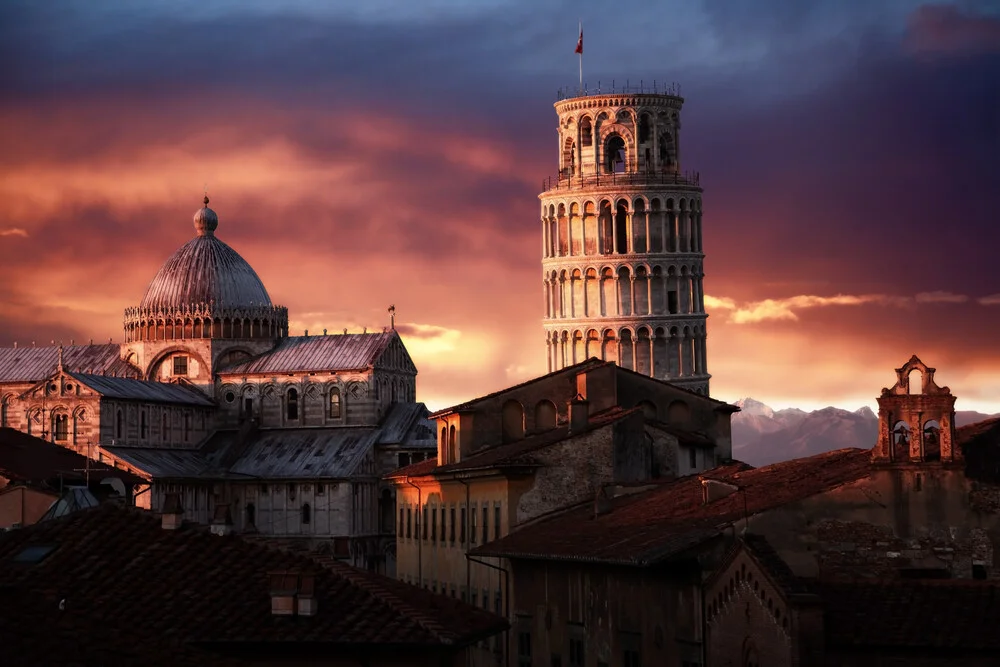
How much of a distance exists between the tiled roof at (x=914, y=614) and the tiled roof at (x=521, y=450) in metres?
20.3

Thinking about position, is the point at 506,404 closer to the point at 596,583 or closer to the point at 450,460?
the point at 450,460

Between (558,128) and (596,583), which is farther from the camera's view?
(558,128)

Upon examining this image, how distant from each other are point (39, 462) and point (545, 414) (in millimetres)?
24064

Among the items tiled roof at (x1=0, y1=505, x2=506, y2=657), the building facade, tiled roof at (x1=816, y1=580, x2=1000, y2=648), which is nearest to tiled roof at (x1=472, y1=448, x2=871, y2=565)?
the building facade

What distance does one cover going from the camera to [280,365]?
486 ft

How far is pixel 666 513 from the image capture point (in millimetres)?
53844

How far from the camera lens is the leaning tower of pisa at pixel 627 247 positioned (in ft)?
494

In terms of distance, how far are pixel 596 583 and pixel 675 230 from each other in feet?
328

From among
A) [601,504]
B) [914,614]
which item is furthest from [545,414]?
[914,614]

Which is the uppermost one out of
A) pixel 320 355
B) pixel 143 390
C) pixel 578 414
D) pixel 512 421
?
pixel 320 355

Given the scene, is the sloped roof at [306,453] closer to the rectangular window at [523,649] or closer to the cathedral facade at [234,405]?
the cathedral facade at [234,405]

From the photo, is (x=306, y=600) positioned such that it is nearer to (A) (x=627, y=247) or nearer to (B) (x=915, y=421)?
(B) (x=915, y=421)

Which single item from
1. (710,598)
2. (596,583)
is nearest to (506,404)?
(596,583)

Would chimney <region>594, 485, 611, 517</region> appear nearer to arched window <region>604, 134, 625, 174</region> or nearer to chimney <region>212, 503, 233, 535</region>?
chimney <region>212, 503, 233, 535</region>
